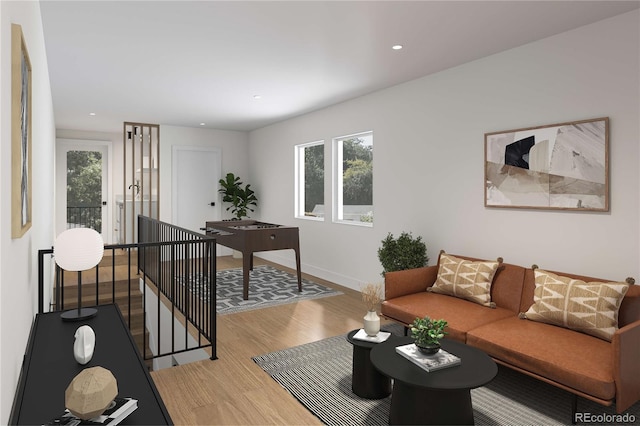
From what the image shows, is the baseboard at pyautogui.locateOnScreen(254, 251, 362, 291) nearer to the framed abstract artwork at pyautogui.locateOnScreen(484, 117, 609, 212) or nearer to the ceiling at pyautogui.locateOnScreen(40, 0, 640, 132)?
the framed abstract artwork at pyautogui.locateOnScreen(484, 117, 609, 212)

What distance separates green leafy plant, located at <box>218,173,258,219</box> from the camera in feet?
25.8

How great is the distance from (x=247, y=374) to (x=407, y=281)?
162cm

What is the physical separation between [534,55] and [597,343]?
2299 mm

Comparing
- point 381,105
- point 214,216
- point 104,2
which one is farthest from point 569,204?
point 214,216

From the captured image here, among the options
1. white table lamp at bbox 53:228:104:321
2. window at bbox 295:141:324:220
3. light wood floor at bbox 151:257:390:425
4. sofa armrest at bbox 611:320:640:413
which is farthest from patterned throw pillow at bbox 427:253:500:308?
window at bbox 295:141:324:220

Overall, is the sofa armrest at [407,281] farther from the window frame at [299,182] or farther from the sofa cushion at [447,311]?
the window frame at [299,182]

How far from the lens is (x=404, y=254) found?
4.16 m

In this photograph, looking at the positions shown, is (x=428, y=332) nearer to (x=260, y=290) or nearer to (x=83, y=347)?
(x=83, y=347)

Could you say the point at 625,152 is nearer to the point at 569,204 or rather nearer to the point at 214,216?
the point at 569,204

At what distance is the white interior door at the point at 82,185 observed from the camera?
26.9 feet

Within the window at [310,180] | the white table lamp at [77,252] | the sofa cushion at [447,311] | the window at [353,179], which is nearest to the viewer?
the white table lamp at [77,252]

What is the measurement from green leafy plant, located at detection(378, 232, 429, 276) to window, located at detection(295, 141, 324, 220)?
2185 mm

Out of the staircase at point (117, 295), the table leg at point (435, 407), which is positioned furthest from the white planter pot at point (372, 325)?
the staircase at point (117, 295)

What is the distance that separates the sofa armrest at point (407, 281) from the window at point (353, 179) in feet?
5.01
